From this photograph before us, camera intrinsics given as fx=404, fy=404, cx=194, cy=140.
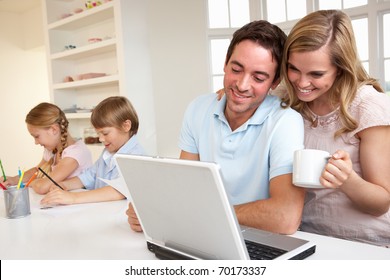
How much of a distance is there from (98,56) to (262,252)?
3.85 metres

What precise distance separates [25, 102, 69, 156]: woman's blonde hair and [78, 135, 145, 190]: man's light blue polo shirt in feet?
1.41

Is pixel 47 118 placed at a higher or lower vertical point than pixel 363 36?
lower

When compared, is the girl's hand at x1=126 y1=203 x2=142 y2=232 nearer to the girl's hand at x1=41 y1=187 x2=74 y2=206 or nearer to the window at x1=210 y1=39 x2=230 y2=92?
the girl's hand at x1=41 y1=187 x2=74 y2=206

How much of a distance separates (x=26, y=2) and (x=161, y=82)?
273 centimetres

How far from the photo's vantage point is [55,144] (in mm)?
2242

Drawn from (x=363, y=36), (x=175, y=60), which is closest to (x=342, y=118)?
(x=363, y=36)

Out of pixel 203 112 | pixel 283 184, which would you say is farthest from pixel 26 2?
pixel 283 184

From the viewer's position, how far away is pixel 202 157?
4.56 ft

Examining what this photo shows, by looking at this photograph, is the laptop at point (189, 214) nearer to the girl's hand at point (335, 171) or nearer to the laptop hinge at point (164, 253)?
the laptop hinge at point (164, 253)

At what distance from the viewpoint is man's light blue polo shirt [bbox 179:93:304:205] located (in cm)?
115

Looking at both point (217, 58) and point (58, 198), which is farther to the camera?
point (217, 58)

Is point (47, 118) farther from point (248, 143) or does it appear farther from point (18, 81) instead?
point (18, 81)

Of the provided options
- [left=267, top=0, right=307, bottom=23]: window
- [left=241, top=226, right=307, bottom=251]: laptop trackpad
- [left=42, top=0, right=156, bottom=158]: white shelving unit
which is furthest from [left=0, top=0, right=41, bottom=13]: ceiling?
[left=241, top=226, right=307, bottom=251]: laptop trackpad
